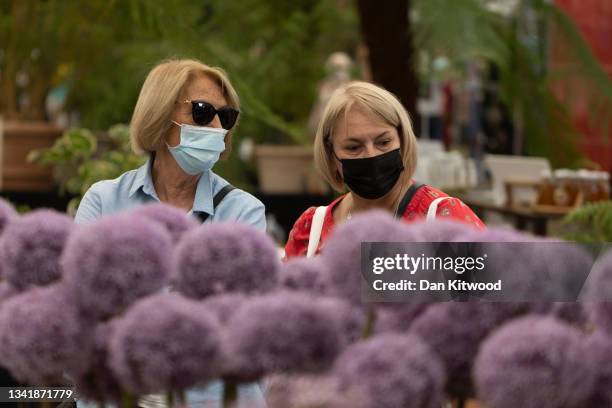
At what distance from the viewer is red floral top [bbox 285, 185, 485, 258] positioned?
1.71 m

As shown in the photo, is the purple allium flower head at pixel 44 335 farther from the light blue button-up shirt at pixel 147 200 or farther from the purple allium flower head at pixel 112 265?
the light blue button-up shirt at pixel 147 200

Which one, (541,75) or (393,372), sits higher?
(393,372)

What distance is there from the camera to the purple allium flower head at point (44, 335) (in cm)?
63

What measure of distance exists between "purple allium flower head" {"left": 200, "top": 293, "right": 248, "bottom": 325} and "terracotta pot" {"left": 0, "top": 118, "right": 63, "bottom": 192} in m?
4.68

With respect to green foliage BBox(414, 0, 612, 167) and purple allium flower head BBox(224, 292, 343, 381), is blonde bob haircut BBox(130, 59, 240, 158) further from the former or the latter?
green foliage BBox(414, 0, 612, 167)

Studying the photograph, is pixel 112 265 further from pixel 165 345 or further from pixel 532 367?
pixel 532 367

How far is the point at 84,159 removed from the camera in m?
4.08

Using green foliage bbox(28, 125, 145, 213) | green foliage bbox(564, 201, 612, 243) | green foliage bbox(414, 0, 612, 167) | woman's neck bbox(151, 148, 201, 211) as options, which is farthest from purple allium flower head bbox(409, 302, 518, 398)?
green foliage bbox(414, 0, 612, 167)

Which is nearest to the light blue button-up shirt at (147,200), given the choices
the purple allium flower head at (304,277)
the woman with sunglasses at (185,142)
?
the woman with sunglasses at (185,142)

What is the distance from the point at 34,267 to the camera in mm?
675

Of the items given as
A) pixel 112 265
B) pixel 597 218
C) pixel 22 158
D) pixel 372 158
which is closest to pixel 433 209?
pixel 372 158

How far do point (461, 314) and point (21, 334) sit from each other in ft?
0.86

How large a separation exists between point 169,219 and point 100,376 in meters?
0.13

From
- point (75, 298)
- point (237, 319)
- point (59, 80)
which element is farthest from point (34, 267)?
point (59, 80)
